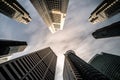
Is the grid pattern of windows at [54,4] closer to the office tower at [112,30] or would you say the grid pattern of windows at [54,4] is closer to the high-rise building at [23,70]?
the office tower at [112,30]

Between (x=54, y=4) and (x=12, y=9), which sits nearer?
(x=12, y=9)

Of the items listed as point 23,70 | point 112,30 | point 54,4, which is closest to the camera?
point 23,70

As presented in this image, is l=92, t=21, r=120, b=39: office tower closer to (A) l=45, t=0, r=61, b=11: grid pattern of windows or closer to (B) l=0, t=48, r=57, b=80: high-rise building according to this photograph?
(A) l=45, t=0, r=61, b=11: grid pattern of windows

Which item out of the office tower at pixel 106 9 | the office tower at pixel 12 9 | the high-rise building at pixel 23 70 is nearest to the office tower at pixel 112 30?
the office tower at pixel 106 9

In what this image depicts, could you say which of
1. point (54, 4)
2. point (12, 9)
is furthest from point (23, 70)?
point (54, 4)

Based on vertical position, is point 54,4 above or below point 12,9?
below

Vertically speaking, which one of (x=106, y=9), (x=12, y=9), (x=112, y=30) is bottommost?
(x=112, y=30)

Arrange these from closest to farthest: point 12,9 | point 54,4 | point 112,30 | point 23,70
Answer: point 23,70 → point 12,9 → point 112,30 → point 54,4

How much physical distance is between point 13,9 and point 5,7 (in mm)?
10010

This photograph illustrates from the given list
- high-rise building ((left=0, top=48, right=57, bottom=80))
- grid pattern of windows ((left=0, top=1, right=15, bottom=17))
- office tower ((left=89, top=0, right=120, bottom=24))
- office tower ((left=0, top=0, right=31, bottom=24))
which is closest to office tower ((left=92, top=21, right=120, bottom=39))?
office tower ((left=89, top=0, right=120, bottom=24))

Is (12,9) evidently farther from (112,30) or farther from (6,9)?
(112,30)

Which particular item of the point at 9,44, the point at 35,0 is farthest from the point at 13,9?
the point at 9,44

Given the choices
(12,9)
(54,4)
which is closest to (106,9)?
(54,4)

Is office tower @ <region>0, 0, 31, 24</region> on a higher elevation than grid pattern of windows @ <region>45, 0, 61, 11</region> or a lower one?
higher
